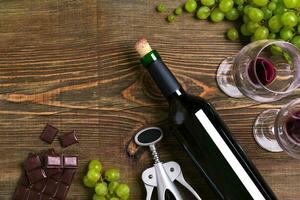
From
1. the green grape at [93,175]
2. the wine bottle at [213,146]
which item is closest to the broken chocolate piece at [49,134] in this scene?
the green grape at [93,175]

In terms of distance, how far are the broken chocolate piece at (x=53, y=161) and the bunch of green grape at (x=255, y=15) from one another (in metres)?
0.40

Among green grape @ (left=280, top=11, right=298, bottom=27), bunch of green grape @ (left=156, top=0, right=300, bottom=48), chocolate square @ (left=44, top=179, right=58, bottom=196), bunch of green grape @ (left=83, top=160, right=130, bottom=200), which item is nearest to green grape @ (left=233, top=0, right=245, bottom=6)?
bunch of green grape @ (left=156, top=0, right=300, bottom=48)

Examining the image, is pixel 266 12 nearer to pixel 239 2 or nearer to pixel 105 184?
pixel 239 2

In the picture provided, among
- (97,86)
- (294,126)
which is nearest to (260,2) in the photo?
(294,126)

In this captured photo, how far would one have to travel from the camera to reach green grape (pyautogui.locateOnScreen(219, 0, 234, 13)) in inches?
46.1

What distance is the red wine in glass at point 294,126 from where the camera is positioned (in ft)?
3.64

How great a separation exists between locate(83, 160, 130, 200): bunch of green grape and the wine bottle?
6.9 inches

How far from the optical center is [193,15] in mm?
Answer: 1230

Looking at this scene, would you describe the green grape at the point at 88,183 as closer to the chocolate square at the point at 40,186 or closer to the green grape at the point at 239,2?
the chocolate square at the point at 40,186

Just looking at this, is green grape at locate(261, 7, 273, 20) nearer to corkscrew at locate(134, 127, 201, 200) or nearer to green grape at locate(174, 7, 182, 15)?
green grape at locate(174, 7, 182, 15)

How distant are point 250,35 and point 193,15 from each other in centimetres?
14

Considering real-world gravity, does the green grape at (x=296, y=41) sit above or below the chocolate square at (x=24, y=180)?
above

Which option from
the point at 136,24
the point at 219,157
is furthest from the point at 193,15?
the point at 219,157

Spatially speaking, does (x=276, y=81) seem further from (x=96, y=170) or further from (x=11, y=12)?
(x=11, y=12)
